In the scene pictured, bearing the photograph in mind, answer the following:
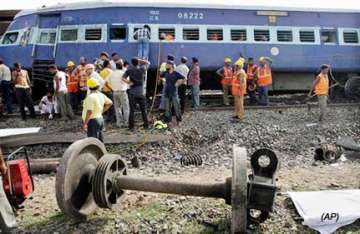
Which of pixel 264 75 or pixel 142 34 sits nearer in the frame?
pixel 264 75

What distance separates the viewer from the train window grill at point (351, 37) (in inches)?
722

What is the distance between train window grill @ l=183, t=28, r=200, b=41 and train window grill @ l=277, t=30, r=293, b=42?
3.26m

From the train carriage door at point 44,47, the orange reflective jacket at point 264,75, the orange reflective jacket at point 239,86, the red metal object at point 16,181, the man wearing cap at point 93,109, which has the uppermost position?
the train carriage door at point 44,47

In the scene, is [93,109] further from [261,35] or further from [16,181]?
[261,35]

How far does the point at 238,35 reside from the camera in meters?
17.1

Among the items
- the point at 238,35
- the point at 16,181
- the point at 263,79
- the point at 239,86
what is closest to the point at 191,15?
the point at 238,35

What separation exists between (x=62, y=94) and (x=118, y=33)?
3893 mm

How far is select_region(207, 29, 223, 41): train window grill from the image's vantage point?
55.2 feet

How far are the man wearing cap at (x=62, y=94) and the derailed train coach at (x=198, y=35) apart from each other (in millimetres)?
2712

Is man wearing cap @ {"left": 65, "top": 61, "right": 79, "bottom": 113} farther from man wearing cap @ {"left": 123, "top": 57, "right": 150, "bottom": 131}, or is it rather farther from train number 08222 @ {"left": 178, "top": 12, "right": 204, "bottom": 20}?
train number 08222 @ {"left": 178, "top": 12, "right": 204, "bottom": 20}

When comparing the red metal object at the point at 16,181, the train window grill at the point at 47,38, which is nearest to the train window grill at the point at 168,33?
the train window grill at the point at 47,38

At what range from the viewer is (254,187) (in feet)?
17.4

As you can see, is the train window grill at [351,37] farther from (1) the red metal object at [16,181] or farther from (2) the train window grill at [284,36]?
(1) the red metal object at [16,181]

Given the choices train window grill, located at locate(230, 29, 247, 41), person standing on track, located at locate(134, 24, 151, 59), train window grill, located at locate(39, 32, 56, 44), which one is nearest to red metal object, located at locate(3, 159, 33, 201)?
person standing on track, located at locate(134, 24, 151, 59)
